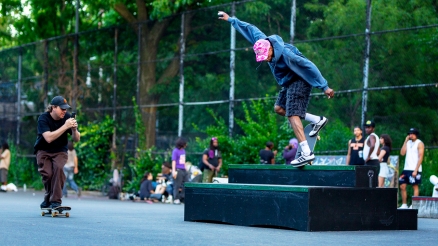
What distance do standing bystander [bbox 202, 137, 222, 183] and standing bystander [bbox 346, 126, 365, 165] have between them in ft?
14.1

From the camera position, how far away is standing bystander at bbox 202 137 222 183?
21.4 m

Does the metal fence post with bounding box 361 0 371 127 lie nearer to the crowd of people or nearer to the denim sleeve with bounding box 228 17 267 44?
the crowd of people

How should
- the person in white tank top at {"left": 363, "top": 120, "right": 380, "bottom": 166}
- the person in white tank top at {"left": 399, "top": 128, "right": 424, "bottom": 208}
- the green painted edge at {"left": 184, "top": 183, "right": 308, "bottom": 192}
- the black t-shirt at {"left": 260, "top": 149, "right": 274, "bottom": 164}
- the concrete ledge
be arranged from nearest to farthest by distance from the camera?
the green painted edge at {"left": 184, "top": 183, "right": 308, "bottom": 192}, the concrete ledge, the person in white tank top at {"left": 399, "top": 128, "right": 424, "bottom": 208}, the person in white tank top at {"left": 363, "top": 120, "right": 380, "bottom": 166}, the black t-shirt at {"left": 260, "top": 149, "right": 274, "bottom": 164}

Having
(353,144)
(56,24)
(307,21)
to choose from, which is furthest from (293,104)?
(56,24)

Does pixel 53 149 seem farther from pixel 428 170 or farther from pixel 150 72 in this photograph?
pixel 150 72

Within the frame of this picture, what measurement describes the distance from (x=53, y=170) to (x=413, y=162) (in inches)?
316

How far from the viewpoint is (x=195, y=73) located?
23828 millimetres

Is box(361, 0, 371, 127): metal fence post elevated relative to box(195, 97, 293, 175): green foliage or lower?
elevated

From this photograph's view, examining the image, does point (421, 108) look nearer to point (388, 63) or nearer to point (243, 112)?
point (388, 63)

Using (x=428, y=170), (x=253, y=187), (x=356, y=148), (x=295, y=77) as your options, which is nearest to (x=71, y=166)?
(x=356, y=148)

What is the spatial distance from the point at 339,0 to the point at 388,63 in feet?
6.83

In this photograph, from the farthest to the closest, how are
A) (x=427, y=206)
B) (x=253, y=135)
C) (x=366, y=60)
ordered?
(x=253, y=135) → (x=366, y=60) → (x=427, y=206)

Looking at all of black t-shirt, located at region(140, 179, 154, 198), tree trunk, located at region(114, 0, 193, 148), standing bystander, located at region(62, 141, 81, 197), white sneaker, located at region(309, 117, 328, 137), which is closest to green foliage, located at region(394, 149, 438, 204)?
white sneaker, located at region(309, 117, 328, 137)

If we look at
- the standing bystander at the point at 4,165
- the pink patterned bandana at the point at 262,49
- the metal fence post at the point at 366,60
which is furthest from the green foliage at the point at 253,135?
the pink patterned bandana at the point at 262,49
